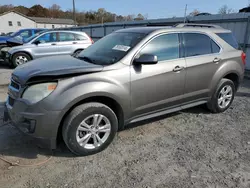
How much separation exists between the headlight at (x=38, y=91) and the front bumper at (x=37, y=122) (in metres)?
0.08

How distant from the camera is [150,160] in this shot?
9.19 feet

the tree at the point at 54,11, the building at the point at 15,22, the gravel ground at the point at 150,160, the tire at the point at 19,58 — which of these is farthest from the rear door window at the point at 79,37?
the tree at the point at 54,11

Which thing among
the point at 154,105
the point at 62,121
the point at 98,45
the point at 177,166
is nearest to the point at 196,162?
the point at 177,166

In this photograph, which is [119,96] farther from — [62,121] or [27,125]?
[27,125]

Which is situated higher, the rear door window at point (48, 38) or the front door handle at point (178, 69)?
the rear door window at point (48, 38)

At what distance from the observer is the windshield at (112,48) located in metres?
3.09

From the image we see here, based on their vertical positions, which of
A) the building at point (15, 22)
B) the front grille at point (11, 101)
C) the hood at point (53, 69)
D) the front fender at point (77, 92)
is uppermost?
the building at point (15, 22)

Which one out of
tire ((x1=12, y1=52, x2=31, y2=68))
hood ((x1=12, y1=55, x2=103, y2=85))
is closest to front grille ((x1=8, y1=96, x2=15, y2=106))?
hood ((x1=12, y1=55, x2=103, y2=85))

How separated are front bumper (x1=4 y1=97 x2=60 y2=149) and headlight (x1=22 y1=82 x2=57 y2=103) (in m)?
0.08

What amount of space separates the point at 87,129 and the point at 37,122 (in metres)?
0.64

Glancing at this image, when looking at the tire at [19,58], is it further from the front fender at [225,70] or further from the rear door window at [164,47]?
the front fender at [225,70]

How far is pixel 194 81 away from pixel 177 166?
63.5 inches

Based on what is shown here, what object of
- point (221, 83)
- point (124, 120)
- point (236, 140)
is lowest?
point (236, 140)

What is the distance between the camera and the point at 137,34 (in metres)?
3.38
